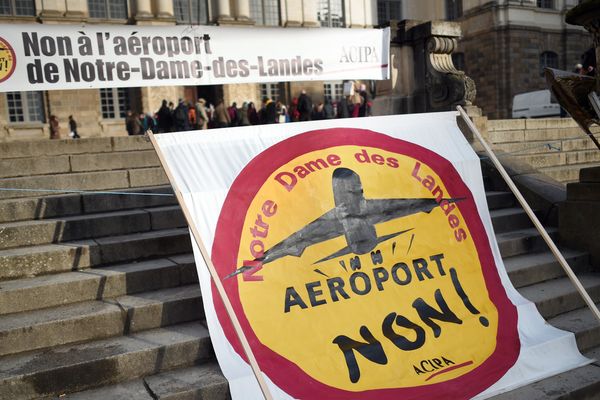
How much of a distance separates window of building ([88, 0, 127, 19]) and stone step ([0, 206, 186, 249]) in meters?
23.2

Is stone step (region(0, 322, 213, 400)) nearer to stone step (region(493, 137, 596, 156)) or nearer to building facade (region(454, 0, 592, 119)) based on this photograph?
stone step (region(493, 137, 596, 156))

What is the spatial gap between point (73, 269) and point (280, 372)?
2.08 metres

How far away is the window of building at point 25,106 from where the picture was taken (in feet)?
75.9

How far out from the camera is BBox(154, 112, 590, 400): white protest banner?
3.38 meters

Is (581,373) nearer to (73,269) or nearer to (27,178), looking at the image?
(73,269)

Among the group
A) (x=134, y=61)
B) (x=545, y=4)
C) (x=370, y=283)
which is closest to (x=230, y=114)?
(x=134, y=61)

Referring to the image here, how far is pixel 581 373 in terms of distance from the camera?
12.7 ft

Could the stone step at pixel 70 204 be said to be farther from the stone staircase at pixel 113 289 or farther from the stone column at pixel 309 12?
the stone column at pixel 309 12

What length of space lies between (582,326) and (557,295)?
37 cm

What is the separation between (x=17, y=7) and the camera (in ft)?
76.9

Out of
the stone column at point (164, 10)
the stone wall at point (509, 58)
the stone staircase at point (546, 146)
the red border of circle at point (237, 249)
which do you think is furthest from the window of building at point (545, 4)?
the red border of circle at point (237, 249)

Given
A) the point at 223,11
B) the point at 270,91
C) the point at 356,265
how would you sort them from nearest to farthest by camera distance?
A: 1. the point at 356,265
2. the point at 223,11
3. the point at 270,91

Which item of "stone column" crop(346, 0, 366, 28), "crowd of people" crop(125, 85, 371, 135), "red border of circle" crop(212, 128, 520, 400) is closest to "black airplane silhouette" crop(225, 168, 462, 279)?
"red border of circle" crop(212, 128, 520, 400)

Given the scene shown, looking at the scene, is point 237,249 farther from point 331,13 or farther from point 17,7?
point 331,13
